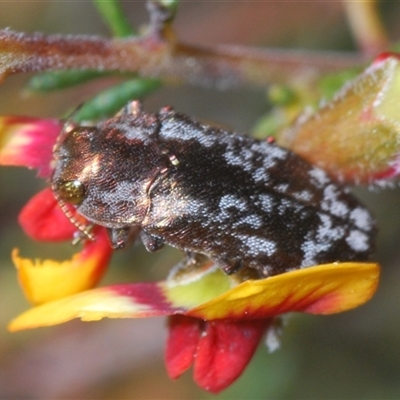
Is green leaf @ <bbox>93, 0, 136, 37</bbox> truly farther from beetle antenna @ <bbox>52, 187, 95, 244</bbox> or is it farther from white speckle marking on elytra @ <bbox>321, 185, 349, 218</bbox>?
white speckle marking on elytra @ <bbox>321, 185, 349, 218</bbox>

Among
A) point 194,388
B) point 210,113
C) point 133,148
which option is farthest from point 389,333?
point 133,148

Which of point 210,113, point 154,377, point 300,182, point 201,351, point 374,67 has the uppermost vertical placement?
point 374,67

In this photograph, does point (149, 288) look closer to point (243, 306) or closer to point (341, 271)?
point (243, 306)

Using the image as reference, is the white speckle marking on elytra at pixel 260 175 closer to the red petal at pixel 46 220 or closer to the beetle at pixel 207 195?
the beetle at pixel 207 195

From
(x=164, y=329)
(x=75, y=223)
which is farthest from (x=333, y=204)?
(x=164, y=329)

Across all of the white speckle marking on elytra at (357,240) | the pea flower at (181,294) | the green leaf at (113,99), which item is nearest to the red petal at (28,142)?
the pea flower at (181,294)

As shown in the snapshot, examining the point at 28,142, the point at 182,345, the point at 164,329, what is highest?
the point at 28,142

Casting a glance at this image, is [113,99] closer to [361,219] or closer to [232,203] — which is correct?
[232,203]
